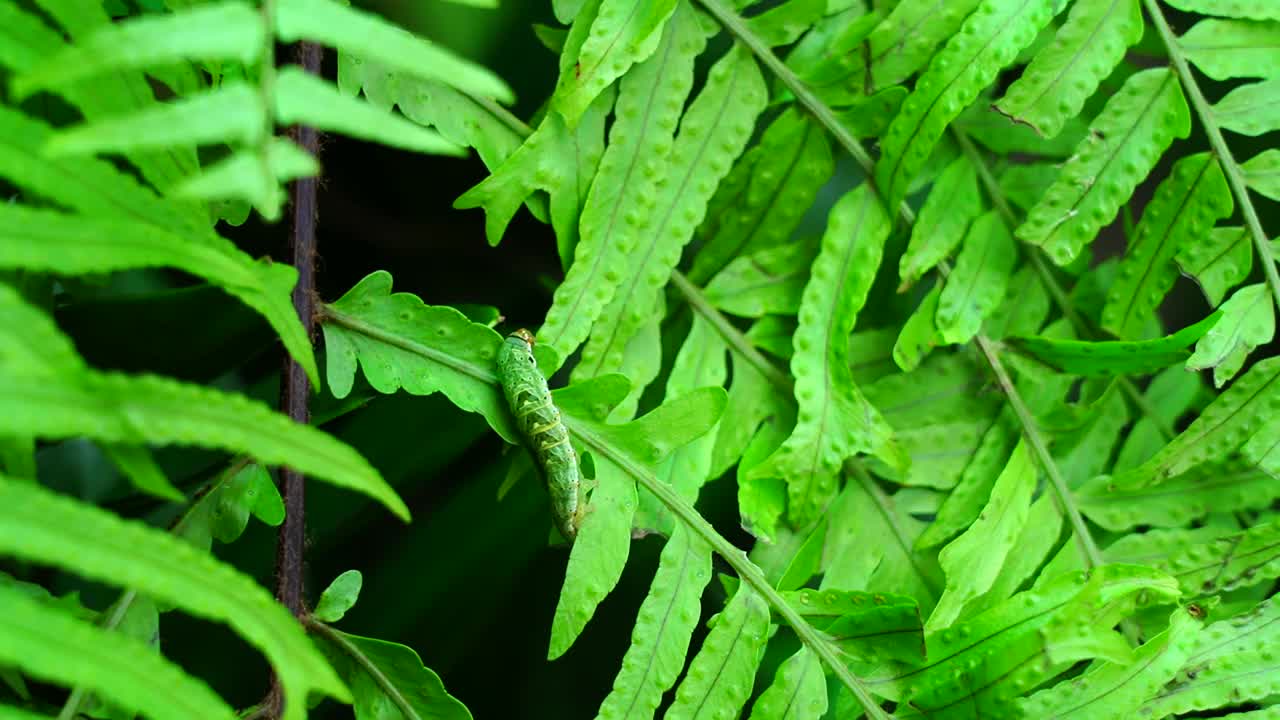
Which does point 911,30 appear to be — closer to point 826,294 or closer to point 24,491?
point 826,294

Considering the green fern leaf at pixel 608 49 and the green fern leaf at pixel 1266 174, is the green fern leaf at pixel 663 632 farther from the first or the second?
the green fern leaf at pixel 1266 174

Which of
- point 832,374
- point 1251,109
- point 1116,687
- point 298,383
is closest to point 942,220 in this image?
point 832,374

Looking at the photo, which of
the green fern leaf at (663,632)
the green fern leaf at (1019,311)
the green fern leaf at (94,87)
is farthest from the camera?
the green fern leaf at (1019,311)

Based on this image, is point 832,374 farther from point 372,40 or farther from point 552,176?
point 372,40

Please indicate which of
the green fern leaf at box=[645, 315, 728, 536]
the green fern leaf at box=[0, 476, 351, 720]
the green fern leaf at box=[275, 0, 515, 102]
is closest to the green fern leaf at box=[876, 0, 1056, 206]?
the green fern leaf at box=[645, 315, 728, 536]

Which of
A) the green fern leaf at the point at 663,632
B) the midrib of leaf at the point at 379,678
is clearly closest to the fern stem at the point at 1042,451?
the green fern leaf at the point at 663,632

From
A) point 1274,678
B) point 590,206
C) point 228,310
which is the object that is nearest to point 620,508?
point 590,206

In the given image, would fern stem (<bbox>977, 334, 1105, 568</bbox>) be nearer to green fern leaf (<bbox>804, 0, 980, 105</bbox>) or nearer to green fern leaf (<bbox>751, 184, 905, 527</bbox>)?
green fern leaf (<bbox>751, 184, 905, 527</bbox>)
